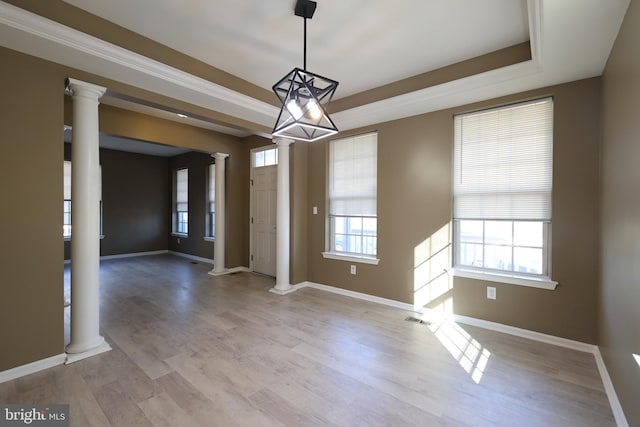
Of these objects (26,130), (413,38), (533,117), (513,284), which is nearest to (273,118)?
(413,38)

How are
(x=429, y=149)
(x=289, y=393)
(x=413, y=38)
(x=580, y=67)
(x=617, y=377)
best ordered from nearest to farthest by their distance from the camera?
(x=617, y=377)
(x=289, y=393)
(x=580, y=67)
(x=413, y=38)
(x=429, y=149)

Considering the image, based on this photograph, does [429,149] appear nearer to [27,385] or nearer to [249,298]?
[249,298]

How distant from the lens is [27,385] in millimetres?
2107

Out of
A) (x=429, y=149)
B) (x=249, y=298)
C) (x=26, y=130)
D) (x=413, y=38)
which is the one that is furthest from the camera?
(x=249, y=298)

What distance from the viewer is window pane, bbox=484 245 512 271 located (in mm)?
3092

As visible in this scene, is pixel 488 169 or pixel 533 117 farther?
pixel 488 169

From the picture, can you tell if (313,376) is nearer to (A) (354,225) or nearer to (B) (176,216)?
(A) (354,225)

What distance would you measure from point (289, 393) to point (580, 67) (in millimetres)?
3540

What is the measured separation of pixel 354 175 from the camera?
4.33 meters

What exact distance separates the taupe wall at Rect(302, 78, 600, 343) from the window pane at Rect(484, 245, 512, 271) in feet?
0.77

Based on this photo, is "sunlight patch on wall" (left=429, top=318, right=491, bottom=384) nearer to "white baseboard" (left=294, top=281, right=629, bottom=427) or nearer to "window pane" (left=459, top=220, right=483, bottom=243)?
"white baseboard" (left=294, top=281, right=629, bottom=427)

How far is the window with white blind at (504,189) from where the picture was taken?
9.43ft

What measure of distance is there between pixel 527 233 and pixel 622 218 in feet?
3.88

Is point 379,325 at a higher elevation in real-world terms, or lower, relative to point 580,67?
lower
